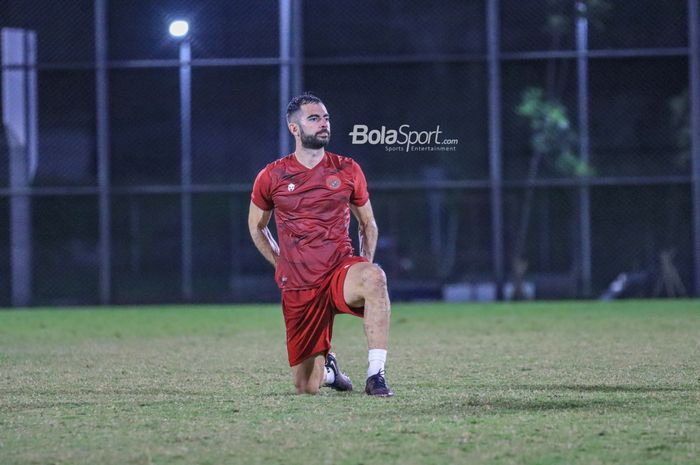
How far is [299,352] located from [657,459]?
106 inches

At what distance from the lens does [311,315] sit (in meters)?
6.57

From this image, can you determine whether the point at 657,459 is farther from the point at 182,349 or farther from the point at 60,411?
the point at 182,349

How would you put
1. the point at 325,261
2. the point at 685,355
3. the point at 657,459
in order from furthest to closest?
the point at 685,355, the point at 325,261, the point at 657,459

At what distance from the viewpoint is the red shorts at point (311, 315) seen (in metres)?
6.50

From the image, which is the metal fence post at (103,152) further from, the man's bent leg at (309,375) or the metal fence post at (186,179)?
the man's bent leg at (309,375)

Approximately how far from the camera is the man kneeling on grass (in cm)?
652

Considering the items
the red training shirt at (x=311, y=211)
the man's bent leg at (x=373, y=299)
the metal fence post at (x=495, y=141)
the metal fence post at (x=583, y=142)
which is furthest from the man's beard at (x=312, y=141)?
the metal fence post at (x=583, y=142)

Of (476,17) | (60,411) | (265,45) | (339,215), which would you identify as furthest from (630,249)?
(60,411)

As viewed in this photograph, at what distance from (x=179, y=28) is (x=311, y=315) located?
36.6 feet

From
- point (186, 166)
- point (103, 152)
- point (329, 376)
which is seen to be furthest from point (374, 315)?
point (103, 152)

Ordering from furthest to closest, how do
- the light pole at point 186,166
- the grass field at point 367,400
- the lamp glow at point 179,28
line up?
the lamp glow at point 179,28 < the light pole at point 186,166 < the grass field at point 367,400

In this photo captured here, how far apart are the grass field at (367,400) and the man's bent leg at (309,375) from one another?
8 cm

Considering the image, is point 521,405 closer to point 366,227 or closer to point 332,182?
point 366,227

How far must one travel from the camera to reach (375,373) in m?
6.21
